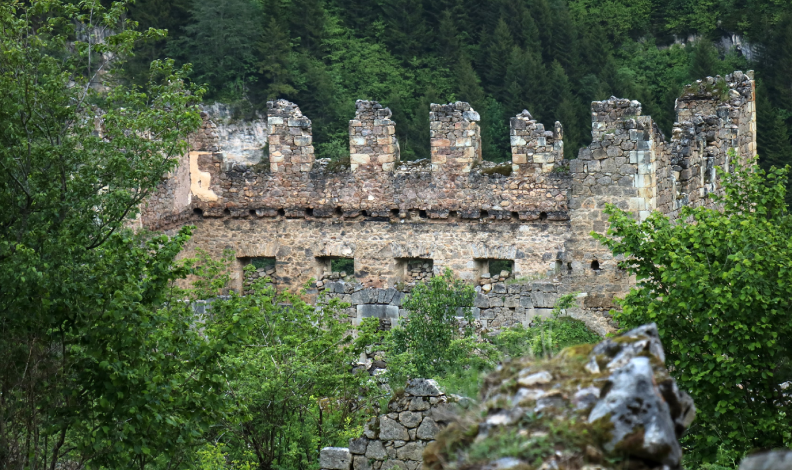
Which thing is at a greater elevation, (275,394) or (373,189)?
(373,189)

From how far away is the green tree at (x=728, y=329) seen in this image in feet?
44.2

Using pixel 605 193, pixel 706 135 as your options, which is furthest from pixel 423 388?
pixel 706 135

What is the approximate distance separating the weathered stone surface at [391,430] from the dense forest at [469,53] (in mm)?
30575

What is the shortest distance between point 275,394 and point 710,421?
4.99 meters

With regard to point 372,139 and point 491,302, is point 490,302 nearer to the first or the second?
point 491,302

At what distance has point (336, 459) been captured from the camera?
42.0 ft

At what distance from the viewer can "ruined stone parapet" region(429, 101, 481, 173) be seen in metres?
24.2

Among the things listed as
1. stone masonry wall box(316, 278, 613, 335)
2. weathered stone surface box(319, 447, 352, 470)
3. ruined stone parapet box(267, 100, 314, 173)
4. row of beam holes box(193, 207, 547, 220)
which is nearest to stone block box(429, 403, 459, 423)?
weathered stone surface box(319, 447, 352, 470)

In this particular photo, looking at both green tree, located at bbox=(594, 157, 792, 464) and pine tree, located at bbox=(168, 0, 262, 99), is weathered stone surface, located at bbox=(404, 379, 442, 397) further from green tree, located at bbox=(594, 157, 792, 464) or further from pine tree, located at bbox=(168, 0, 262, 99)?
pine tree, located at bbox=(168, 0, 262, 99)

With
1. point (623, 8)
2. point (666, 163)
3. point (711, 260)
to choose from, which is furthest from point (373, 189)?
point (623, 8)

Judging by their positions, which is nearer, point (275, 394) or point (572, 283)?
point (275, 394)

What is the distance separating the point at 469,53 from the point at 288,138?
26.7 metres

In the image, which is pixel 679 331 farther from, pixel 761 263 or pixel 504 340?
pixel 504 340

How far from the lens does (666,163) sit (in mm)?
19969
